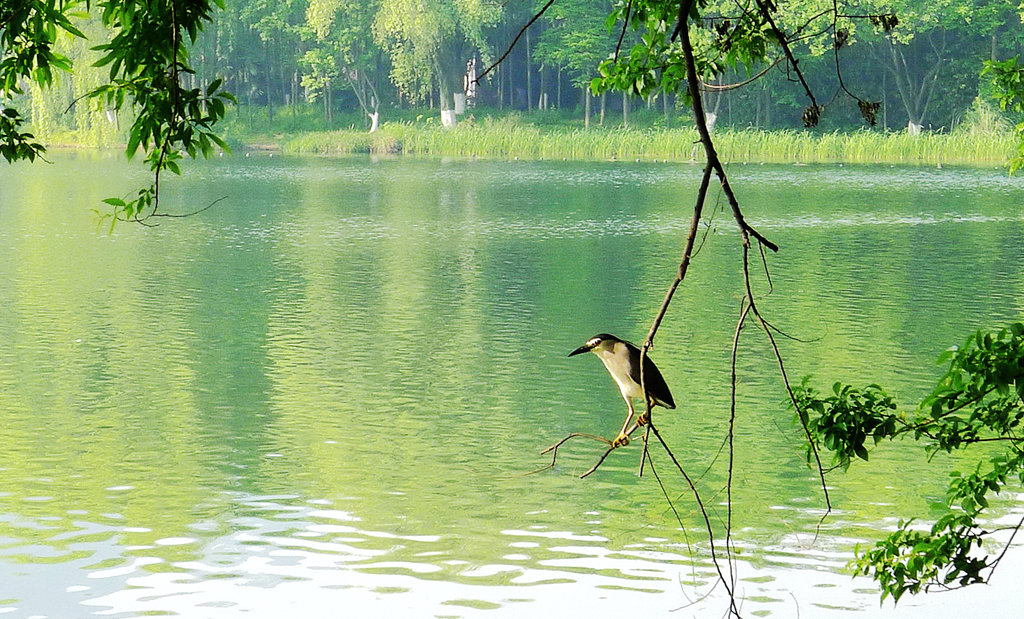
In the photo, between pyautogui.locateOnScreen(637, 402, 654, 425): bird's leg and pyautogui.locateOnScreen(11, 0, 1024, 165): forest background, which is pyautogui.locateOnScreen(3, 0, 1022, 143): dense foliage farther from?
pyautogui.locateOnScreen(637, 402, 654, 425): bird's leg

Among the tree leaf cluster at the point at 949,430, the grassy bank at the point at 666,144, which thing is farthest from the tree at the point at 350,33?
the tree leaf cluster at the point at 949,430

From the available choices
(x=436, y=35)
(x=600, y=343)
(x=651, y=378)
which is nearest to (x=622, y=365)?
(x=600, y=343)

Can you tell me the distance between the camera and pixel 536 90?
188 ft

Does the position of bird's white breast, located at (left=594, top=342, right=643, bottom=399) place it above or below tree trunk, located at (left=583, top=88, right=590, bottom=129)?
above

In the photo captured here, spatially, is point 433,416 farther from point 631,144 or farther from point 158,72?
point 631,144

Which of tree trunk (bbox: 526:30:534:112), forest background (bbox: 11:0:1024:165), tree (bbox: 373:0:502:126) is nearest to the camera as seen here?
forest background (bbox: 11:0:1024:165)

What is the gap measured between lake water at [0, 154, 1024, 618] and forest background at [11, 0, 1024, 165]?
20.5 metres

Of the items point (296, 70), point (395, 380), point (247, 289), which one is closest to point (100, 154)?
point (296, 70)

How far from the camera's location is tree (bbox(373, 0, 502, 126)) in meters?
46.9

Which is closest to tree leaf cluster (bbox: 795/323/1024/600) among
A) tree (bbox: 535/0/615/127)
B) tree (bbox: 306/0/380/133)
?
tree (bbox: 535/0/615/127)

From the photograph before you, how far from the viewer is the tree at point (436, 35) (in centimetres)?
4688

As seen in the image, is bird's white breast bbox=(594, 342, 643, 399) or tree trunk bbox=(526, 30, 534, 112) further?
tree trunk bbox=(526, 30, 534, 112)

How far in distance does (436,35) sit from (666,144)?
8.61m

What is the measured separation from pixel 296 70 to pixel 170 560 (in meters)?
51.5
